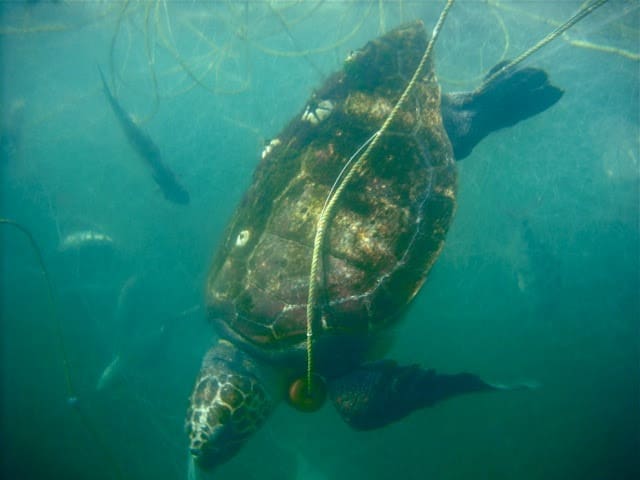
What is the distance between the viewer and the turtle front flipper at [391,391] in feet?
10.2

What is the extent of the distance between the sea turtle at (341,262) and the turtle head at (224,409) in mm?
13

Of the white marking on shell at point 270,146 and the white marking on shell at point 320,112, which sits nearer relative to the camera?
the white marking on shell at point 320,112

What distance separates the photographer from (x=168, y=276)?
8969 mm

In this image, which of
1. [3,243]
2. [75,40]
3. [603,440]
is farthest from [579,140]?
[3,243]

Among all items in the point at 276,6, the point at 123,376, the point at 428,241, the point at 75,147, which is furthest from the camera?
the point at 75,147

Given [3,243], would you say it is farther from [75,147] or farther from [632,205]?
[632,205]

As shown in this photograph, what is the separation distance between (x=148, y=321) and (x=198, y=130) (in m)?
6.51

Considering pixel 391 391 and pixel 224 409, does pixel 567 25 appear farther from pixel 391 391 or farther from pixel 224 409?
pixel 224 409

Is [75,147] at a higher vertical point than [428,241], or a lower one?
lower

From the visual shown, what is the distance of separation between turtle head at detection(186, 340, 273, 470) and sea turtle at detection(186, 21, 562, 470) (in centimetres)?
1

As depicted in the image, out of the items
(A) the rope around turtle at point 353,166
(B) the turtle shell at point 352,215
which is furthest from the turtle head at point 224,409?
(A) the rope around turtle at point 353,166

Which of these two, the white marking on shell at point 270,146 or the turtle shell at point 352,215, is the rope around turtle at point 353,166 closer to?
the turtle shell at point 352,215

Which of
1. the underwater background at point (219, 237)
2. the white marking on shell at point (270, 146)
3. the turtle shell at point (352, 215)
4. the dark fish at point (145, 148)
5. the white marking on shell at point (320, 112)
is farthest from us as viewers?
the underwater background at point (219, 237)

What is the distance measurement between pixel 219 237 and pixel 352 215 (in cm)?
445
